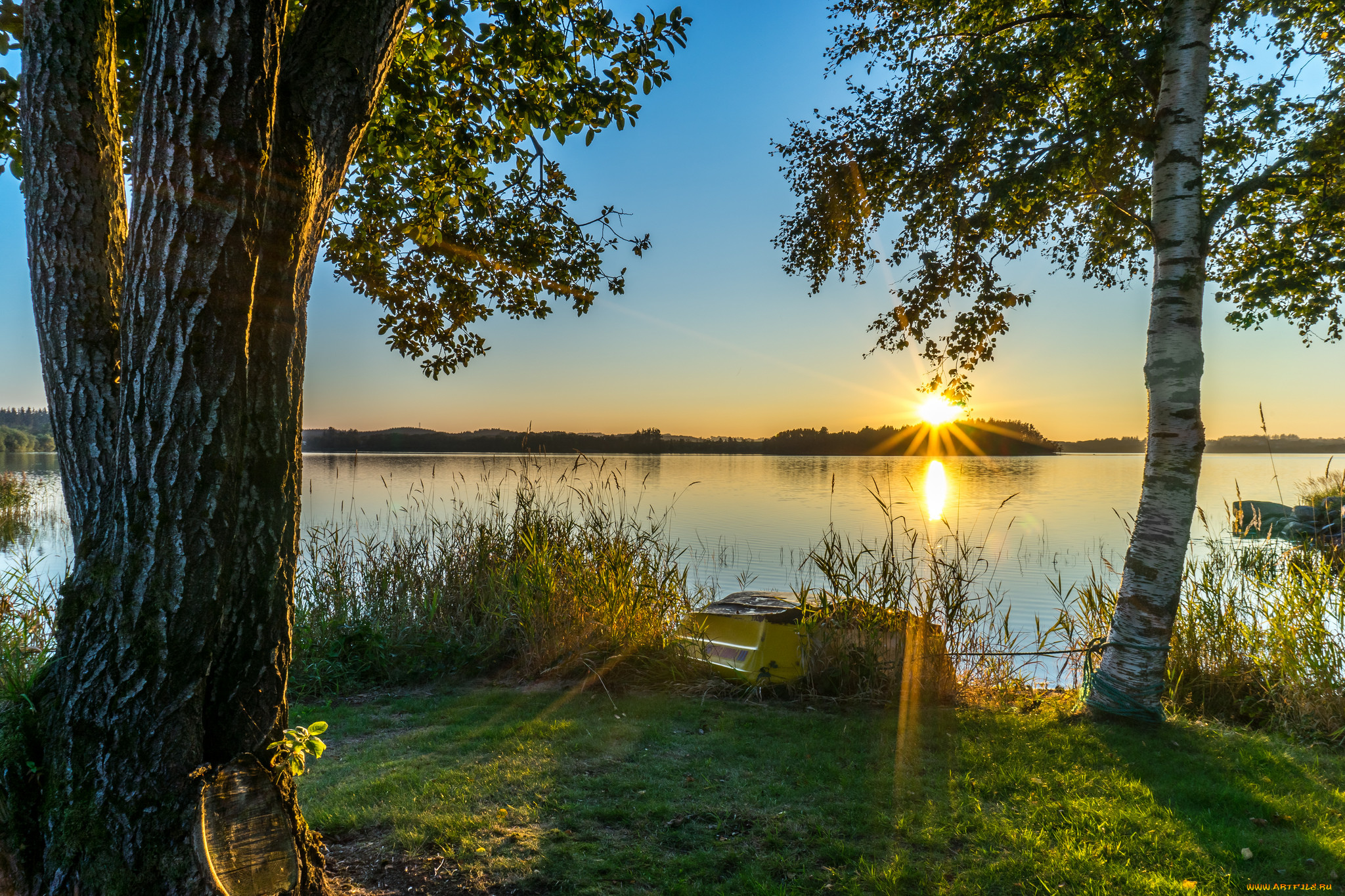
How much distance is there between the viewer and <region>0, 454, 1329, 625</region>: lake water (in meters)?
10.3

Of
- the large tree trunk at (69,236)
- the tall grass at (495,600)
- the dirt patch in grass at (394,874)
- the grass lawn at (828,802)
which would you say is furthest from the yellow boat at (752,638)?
the large tree trunk at (69,236)

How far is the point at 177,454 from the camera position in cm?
200

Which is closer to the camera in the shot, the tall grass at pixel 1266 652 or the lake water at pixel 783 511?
the tall grass at pixel 1266 652

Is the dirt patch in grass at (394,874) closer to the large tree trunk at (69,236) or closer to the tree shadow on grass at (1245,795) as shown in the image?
the large tree trunk at (69,236)

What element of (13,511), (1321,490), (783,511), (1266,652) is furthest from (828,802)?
(1321,490)

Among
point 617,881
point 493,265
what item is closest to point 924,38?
point 493,265

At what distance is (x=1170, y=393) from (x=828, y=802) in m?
3.62

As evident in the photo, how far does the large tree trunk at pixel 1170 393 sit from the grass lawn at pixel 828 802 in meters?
0.41

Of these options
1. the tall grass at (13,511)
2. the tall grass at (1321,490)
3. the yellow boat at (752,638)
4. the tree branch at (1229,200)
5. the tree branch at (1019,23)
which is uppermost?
the tree branch at (1019,23)

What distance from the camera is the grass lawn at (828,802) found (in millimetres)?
2691

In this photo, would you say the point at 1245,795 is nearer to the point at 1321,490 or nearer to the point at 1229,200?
the point at 1229,200

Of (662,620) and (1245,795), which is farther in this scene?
(662,620)

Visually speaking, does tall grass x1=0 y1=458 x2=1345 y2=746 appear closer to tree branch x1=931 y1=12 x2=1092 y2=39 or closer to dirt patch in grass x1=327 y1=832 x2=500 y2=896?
dirt patch in grass x1=327 y1=832 x2=500 y2=896

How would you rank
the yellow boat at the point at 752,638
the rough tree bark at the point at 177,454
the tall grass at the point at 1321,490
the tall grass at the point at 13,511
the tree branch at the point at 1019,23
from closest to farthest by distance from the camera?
the rough tree bark at the point at 177,454
the tree branch at the point at 1019,23
the yellow boat at the point at 752,638
the tall grass at the point at 1321,490
the tall grass at the point at 13,511
